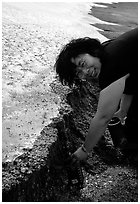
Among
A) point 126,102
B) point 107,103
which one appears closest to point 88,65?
point 107,103

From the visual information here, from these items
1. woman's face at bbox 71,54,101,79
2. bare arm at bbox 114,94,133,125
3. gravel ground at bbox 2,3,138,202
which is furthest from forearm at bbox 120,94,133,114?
gravel ground at bbox 2,3,138,202

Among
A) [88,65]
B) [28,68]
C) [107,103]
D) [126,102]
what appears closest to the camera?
[107,103]

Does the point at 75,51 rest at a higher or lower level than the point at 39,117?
higher

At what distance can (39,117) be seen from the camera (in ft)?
9.21

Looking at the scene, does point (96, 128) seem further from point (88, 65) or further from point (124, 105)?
point (124, 105)

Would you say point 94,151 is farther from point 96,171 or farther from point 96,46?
point 96,46

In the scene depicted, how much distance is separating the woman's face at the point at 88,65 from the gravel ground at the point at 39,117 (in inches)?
24.1

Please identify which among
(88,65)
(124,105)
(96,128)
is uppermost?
(88,65)

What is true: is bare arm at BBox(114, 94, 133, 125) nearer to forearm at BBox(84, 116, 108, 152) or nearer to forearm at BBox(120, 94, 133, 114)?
forearm at BBox(120, 94, 133, 114)

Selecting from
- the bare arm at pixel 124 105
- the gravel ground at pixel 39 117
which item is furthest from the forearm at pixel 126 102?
the gravel ground at pixel 39 117

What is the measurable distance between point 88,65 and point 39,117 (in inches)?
29.4

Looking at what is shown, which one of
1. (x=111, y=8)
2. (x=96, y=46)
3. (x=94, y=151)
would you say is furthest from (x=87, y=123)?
(x=111, y=8)

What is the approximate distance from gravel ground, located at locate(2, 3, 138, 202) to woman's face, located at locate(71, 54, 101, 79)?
61 cm

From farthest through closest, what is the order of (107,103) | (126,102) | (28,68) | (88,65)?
(28,68)
(126,102)
(88,65)
(107,103)
